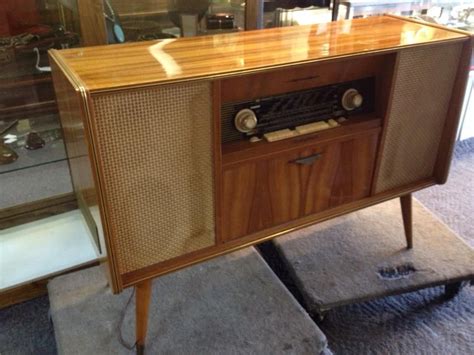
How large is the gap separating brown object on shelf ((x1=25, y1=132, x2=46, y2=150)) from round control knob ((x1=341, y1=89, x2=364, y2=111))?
0.91m

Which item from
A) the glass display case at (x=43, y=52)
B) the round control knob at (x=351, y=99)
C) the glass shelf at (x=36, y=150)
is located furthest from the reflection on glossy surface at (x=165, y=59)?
the glass shelf at (x=36, y=150)

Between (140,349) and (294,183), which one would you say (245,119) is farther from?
(140,349)

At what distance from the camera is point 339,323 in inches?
50.5

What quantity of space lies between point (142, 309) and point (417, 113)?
0.82m

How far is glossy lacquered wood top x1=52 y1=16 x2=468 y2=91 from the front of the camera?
846mm

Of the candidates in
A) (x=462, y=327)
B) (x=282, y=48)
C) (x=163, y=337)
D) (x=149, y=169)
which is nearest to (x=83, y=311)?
(x=163, y=337)

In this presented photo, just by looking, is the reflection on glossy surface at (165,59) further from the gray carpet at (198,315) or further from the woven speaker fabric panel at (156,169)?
the gray carpet at (198,315)

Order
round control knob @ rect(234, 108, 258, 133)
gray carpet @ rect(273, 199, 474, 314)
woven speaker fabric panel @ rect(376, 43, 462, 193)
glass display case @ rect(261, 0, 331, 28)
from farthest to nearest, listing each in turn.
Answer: glass display case @ rect(261, 0, 331, 28), gray carpet @ rect(273, 199, 474, 314), woven speaker fabric panel @ rect(376, 43, 462, 193), round control knob @ rect(234, 108, 258, 133)

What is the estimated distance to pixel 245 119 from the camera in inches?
39.1

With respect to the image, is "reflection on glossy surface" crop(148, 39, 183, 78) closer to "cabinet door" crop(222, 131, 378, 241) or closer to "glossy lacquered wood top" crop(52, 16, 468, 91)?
"glossy lacquered wood top" crop(52, 16, 468, 91)

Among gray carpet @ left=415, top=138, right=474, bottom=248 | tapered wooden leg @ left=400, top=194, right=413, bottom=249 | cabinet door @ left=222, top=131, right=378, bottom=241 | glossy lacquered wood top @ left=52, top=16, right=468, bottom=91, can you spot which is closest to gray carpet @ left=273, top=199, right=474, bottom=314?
tapered wooden leg @ left=400, top=194, right=413, bottom=249

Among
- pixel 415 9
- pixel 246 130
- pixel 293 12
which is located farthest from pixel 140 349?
pixel 415 9

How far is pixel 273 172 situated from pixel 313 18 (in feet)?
2.52

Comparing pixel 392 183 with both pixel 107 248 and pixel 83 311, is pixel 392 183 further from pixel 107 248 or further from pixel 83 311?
pixel 83 311
